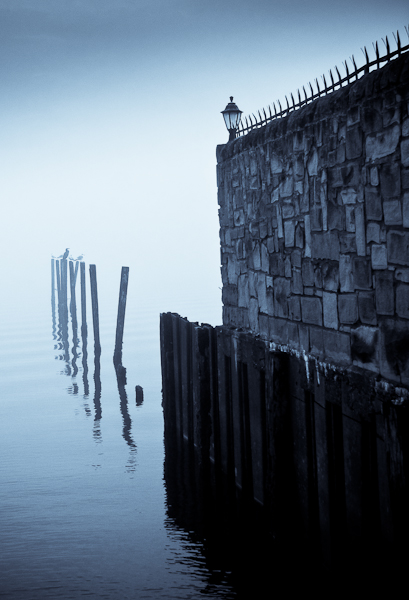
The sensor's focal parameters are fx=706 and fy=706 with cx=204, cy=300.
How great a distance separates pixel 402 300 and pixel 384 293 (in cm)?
27

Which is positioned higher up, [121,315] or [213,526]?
[121,315]

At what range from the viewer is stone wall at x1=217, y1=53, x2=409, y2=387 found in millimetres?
4848

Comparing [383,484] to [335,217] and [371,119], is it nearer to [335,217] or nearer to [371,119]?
[335,217]

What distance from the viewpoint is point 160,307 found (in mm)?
40719

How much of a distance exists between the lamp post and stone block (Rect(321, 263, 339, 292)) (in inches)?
139

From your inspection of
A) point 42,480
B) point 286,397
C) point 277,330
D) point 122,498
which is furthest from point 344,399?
point 42,480

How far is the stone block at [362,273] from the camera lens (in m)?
5.26

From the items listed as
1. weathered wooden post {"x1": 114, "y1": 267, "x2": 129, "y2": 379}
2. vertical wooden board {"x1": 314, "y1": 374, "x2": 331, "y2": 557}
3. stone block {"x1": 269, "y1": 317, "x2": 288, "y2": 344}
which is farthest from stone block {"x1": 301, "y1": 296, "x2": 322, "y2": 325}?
weathered wooden post {"x1": 114, "y1": 267, "x2": 129, "y2": 379}

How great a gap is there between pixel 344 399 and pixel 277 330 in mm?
2308

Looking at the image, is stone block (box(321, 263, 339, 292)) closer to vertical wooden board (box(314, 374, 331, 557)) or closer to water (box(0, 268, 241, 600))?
vertical wooden board (box(314, 374, 331, 557))

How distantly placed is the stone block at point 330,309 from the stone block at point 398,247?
977mm

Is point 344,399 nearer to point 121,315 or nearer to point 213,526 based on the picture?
point 213,526

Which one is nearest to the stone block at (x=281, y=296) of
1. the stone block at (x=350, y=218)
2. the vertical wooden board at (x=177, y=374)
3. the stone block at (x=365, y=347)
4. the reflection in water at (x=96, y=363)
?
the stone block at (x=350, y=218)

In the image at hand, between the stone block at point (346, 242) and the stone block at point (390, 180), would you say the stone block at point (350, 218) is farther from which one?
the stone block at point (390, 180)
